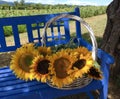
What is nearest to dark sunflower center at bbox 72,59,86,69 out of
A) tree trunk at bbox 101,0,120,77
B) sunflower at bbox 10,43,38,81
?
sunflower at bbox 10,43,38,81

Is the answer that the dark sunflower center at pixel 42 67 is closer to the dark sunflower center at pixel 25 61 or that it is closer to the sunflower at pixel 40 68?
the sunflower at pixel 40 68

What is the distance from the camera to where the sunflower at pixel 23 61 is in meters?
3.04

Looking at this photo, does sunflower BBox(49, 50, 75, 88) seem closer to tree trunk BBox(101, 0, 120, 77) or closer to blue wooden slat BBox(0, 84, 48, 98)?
blue wooden slat BBox(0, 84, 48, 98)

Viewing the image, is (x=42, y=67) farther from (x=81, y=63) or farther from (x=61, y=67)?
(x=81, y=63)

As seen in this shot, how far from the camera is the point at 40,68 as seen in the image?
2.96 metres

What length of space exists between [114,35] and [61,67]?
2.15 meters

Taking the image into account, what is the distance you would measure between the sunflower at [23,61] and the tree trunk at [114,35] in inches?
81.5

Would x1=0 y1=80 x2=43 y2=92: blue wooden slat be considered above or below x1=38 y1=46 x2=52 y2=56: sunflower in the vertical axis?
below

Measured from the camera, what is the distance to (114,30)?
4.95 meters

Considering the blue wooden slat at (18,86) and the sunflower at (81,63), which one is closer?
the sunflower at (81,63)

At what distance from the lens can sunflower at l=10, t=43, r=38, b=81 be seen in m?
3.04

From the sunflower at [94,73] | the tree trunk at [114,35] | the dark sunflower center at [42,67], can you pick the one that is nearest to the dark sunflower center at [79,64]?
the sunflower at [94,73]

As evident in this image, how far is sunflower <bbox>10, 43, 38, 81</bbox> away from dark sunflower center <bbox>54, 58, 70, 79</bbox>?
245mm

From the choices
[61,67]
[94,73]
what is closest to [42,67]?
[61,67]
